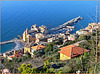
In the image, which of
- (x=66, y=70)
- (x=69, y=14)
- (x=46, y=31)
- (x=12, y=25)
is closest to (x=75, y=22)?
(x=69, y=14)

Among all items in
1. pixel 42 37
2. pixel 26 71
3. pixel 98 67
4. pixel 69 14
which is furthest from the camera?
pixel 69 14

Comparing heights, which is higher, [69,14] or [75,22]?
[69,14]

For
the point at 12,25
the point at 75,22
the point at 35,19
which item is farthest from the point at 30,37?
the point at 75,22

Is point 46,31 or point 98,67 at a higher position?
point 46,31

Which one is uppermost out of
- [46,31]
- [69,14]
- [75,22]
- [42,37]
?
[69,14]

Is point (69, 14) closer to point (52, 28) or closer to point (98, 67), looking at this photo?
point (52, 28)

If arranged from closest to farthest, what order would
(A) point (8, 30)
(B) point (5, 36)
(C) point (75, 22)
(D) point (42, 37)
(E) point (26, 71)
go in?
(E) point (26, 71)
(D) point (42, 37)
(B) point (5, 36)
(A) point (8, 30)
(C) point (75, 22)

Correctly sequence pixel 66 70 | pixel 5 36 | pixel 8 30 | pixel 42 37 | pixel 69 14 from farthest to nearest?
pixel 69 14, pixel 8 30, pixel 5 36, pixel 42 37, pixel 66 70

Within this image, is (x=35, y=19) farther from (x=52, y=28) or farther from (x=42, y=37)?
(x=42, y=37)

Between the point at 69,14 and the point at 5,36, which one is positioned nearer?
the point at 5,36
